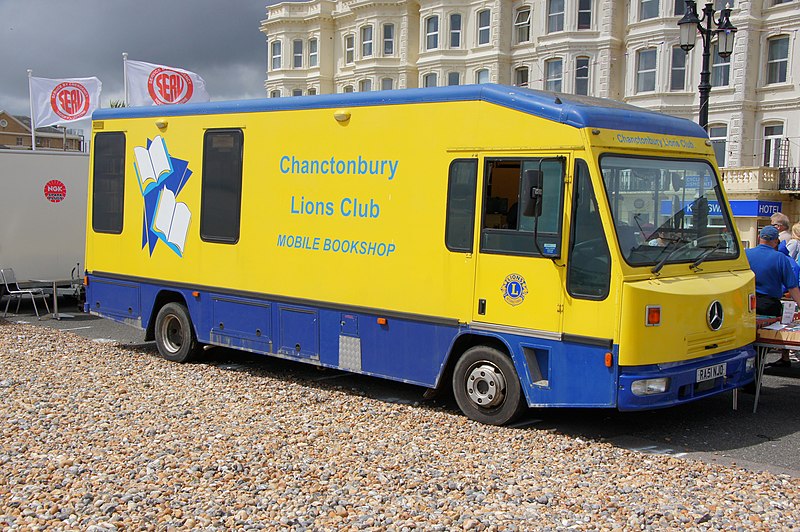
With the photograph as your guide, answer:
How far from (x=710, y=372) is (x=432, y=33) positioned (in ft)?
139

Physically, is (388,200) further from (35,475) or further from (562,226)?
(35,475)

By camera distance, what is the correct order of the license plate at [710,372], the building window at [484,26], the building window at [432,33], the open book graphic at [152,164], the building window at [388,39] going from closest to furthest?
the license plate at [710,372]
the open book graphic at [152,164]
the building window at [484,26]
the building window at [432,33]
the building window at [388,39]

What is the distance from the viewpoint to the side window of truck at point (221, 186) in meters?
9.85

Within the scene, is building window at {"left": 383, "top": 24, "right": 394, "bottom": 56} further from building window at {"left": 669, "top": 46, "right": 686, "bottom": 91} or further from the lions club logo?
the lions club logo

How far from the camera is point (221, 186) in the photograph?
10031 millimetres

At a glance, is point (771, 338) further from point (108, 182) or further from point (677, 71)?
point (677, 71)

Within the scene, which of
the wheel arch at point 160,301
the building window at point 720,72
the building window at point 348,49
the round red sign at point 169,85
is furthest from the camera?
the building window at point 348,49

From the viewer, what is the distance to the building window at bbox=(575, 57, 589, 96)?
4025cm

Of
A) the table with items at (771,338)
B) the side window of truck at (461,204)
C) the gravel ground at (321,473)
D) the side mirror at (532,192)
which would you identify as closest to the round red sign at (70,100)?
the gravel ground at (321,473)

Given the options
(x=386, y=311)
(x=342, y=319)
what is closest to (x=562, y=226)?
(x=386, y=311)

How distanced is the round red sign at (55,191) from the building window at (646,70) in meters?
28.6

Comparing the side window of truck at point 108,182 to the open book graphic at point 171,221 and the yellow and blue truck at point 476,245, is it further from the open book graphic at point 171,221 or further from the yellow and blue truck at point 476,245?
the yellow and blue truck at point 476,245

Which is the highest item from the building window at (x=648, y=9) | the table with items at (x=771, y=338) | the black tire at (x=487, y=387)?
the building window at (x=648, y=9)

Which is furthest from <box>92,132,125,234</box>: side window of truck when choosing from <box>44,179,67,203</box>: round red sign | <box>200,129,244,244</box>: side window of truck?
<box>44,179,67,203</box>: round red sign
